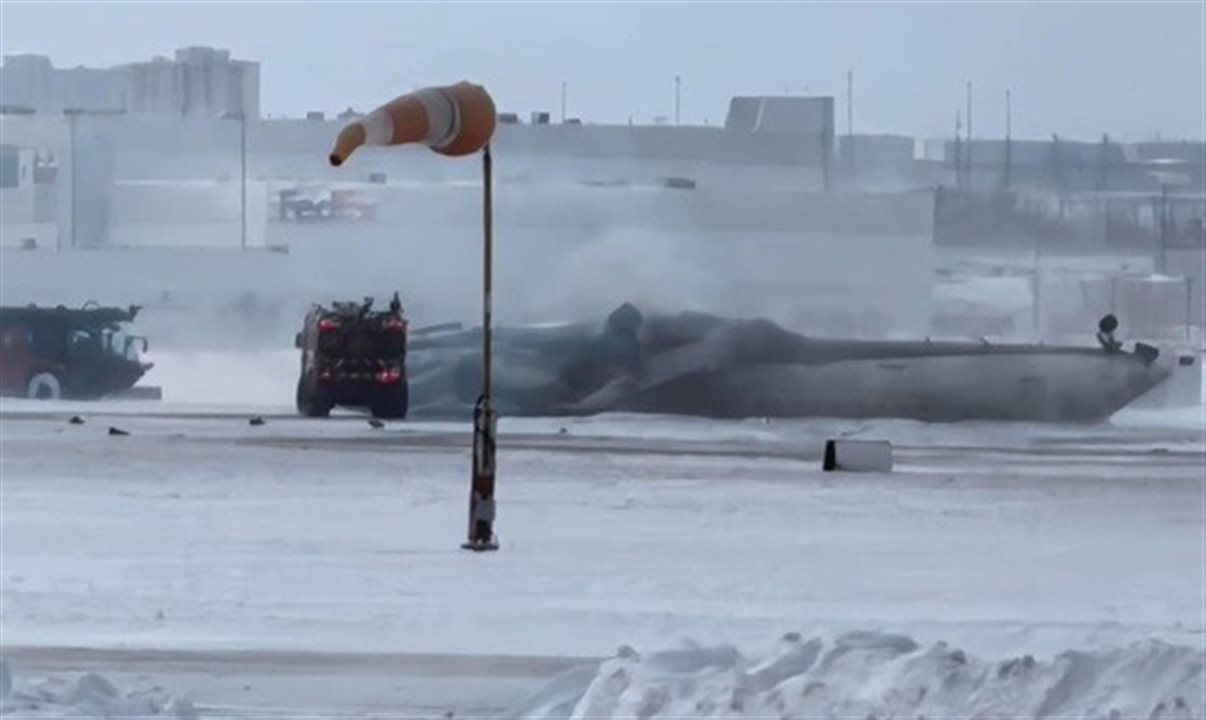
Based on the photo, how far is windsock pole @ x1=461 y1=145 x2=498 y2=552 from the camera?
856 centimetres

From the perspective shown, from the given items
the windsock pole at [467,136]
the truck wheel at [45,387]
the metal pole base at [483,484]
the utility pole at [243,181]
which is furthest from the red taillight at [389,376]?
the windsock pole at [467,136]

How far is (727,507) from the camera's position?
1102 cm

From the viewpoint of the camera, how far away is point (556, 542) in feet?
33.0

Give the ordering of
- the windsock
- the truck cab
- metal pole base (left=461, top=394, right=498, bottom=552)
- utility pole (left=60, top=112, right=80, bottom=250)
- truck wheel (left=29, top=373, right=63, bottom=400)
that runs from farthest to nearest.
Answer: truck wheel (left=29, top=373, right=63, bottom=400)
the truck cab
utility pole (left=60, top=112, right=80, bottom=250)
metal pole base (left=461, top=394, right=498, bottom=552)
the windsock

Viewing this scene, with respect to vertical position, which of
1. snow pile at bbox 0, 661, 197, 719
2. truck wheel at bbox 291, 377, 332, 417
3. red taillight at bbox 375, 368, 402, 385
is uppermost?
red taillight at bbox 375, 368, 402, 385

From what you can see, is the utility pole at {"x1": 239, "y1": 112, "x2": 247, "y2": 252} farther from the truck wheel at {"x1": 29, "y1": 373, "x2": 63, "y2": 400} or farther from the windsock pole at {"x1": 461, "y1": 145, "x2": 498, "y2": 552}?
the truck wheel at {"x1": 29, "y1": 373, "x2": 63, "y2": 400}

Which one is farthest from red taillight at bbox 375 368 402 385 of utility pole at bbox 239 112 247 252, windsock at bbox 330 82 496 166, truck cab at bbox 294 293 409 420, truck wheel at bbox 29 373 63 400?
windsock at bbox 330 82 496 166

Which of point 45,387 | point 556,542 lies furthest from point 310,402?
point 556,542

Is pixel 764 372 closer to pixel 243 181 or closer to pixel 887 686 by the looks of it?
pixel 243 181

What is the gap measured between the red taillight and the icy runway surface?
25cm

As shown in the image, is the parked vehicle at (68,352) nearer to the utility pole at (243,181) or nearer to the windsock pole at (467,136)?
the utility pole at (243,181)

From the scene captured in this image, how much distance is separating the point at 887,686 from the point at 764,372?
555 centimetres

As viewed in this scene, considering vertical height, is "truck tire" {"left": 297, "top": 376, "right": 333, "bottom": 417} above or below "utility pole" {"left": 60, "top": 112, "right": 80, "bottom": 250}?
below

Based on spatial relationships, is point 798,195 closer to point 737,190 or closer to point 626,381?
point 737,190
